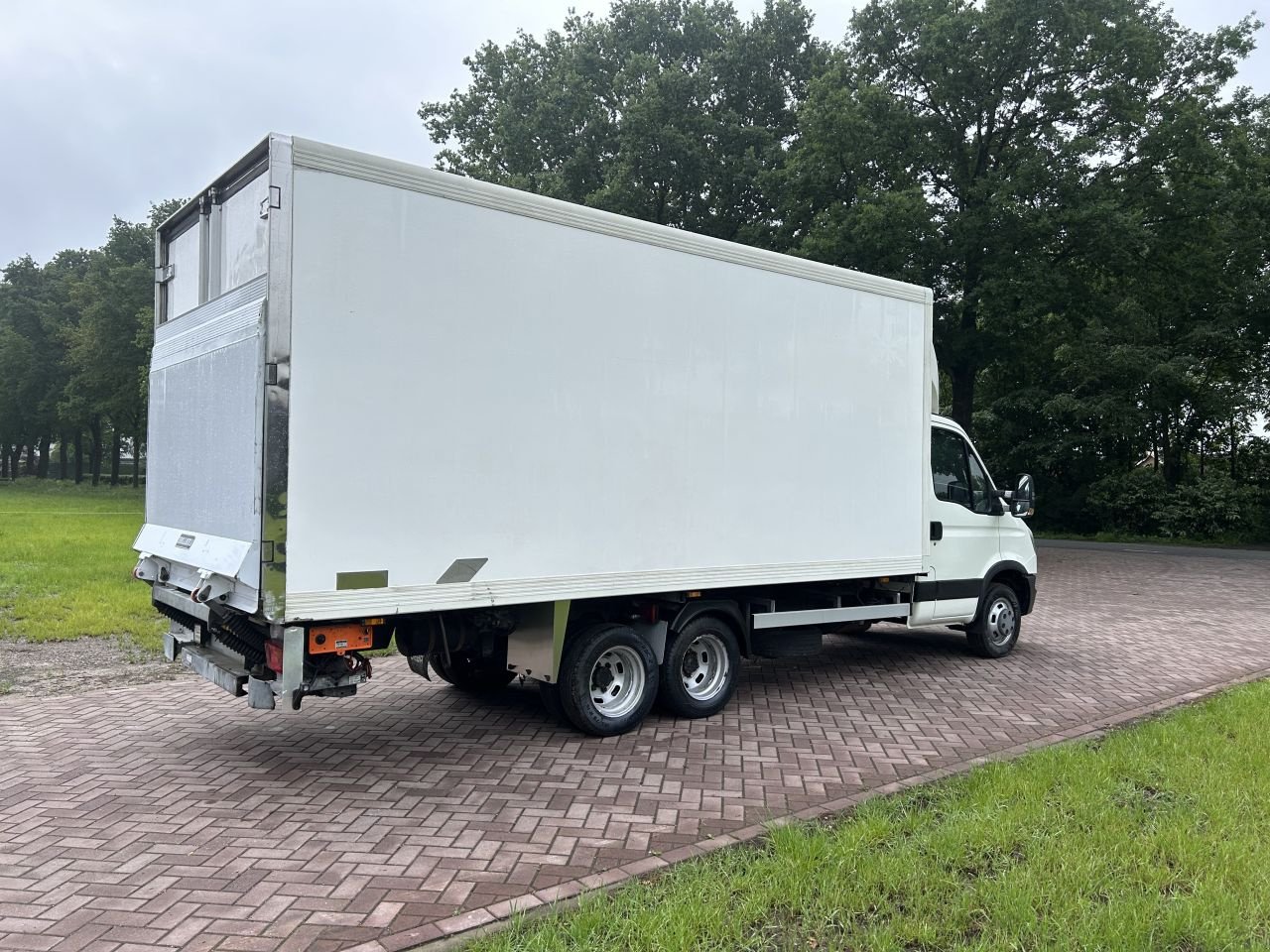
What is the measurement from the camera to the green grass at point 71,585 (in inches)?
379

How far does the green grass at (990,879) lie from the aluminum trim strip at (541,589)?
1841mm

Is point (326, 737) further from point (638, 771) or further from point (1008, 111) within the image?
point (1008, 111)

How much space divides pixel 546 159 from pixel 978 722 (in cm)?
2189

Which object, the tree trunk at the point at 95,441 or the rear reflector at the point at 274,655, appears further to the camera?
the tree trunk at the point at 95,441

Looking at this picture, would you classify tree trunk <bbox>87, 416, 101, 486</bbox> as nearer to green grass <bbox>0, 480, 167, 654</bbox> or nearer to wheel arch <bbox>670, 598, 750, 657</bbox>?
green grass <bbox>0, 480, 167, 654</bbox>

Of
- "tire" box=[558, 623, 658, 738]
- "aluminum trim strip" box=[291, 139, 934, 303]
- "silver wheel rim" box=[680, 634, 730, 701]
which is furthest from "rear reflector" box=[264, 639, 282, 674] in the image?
"silver wheel rim" box=[680, 634, 730, 701]

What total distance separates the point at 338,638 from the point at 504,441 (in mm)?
1403

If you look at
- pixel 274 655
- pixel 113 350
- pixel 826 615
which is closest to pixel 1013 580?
pixel 826 615

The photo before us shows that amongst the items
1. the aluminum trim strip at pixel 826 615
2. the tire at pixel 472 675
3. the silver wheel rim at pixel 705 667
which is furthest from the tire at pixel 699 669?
the tire at pixel 472 675

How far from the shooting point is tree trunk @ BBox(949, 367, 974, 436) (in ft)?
71.0

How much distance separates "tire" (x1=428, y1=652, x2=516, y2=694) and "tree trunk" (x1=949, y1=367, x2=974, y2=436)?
1742cm

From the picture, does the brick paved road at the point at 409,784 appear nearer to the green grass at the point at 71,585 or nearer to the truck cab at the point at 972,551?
the truck cab at the point at 972,551

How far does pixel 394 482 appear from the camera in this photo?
4.74 meters

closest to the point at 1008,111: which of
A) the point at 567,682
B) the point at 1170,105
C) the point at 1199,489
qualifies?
the point at 1170,105
